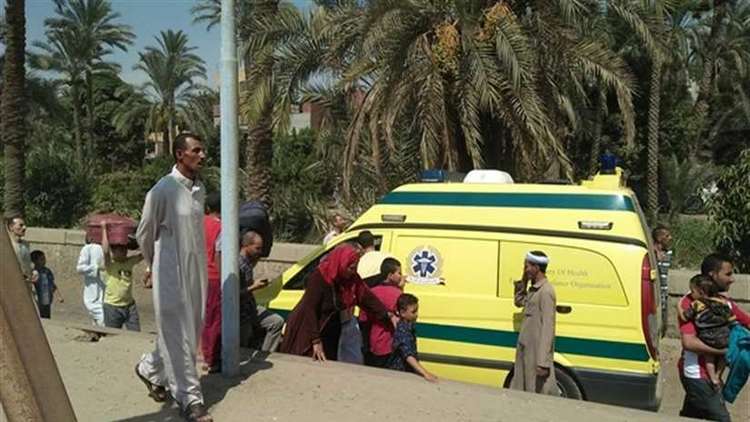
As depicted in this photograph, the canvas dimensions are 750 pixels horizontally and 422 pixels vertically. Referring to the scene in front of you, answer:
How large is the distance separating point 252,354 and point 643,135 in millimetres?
24387

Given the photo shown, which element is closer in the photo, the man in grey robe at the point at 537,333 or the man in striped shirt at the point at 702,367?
the man in striped shirt at the point at 702,367

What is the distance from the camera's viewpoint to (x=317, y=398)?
497 cm

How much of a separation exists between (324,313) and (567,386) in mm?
1983

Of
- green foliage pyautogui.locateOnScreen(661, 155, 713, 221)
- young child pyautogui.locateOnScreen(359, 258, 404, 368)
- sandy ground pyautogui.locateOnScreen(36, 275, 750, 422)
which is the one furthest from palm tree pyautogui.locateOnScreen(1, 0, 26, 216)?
green foliage pyautogui.locateOnScreen(661, 155, 713, 221)

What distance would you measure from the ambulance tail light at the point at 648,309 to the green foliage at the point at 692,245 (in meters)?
6.64

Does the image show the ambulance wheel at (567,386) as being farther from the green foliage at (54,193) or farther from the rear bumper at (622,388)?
the green foliage at (54,193)

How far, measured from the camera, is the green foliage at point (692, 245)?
41.5 ft

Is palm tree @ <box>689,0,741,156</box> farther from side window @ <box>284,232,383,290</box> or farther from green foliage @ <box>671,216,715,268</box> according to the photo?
side window @ <box>284,232,383,290</box>

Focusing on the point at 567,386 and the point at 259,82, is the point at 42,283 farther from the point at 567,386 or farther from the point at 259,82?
the point at 567,386

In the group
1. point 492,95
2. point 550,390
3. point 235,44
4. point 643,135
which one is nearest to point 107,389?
point 235,44

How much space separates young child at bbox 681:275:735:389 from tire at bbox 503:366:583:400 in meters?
1.04

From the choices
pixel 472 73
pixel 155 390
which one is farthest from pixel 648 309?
pixel 472 73

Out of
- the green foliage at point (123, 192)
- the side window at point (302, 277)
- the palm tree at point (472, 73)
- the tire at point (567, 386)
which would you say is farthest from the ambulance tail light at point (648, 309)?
the green foliage at point (123, 192)

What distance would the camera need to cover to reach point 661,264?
845cm
